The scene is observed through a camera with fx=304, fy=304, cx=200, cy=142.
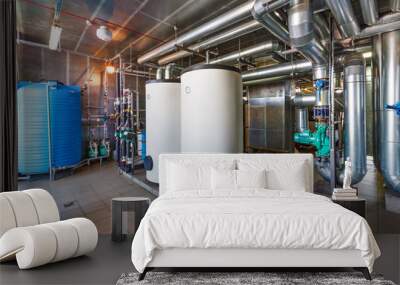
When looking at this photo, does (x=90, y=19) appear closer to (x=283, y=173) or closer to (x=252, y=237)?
(x=283, y=173)

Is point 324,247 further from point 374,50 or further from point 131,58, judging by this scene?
point 131,58

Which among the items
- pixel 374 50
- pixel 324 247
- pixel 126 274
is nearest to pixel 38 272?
pixel 126 274

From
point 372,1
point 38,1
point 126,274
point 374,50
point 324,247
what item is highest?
point 38,1

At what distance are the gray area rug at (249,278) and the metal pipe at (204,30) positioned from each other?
2825 mm

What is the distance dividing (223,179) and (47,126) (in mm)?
3307

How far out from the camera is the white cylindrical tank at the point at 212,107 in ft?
12.9

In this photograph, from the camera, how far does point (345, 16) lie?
3.44 m

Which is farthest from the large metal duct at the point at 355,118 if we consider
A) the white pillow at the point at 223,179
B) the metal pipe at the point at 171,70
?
the metal pipe at the point at 171,70

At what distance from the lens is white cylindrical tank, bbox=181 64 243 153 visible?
393cm

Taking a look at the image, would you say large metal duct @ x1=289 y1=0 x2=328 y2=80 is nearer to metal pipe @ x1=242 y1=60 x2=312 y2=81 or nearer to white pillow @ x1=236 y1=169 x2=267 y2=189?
metal pipe @ x1=242 y1=60 x2=312 y2=81

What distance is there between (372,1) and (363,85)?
4.11ft

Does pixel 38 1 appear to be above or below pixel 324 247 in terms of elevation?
above

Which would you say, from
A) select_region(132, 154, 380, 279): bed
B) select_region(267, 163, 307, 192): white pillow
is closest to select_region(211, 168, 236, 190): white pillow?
select_region(267, 163, 307, 192): white pillow

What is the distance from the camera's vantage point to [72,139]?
16.2ft
